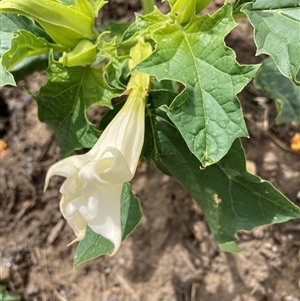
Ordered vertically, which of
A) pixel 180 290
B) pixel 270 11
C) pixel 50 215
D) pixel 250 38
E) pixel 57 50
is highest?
pixel 270 11

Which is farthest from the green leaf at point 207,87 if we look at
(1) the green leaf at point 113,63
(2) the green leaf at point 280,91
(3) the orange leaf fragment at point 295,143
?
(3) the orange leaf fragment at point 295,143

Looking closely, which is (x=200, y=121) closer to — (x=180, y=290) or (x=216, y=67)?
(x=216, y=67)

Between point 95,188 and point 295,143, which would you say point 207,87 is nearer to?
point 95,188

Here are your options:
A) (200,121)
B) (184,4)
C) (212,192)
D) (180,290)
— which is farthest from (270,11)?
(180,290)

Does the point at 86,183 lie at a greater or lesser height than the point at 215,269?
greater

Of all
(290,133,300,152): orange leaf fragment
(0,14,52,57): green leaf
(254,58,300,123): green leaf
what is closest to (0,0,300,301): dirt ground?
(290,133,300,152): orange leaf fragment

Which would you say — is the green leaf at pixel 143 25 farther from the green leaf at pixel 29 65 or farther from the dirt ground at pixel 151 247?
the dirt ground at pixel 151 247

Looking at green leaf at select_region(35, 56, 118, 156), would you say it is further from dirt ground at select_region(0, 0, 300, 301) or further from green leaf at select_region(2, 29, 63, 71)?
dirt ground at select_region(0, 0, 300, 301)
